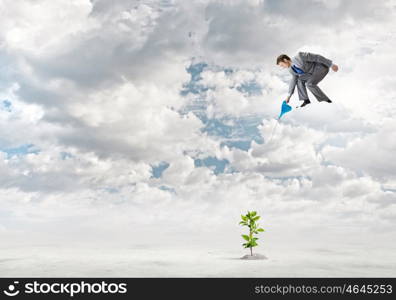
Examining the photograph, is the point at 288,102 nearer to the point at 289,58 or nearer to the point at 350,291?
the point at 289,58

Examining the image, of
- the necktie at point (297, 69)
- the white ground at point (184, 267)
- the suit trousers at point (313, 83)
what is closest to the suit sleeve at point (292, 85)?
the suit trousers at point (313, 83)

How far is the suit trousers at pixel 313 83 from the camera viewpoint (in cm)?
989

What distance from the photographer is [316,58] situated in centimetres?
980

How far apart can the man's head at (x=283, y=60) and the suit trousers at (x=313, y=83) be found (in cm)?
76

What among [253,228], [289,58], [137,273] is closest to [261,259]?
[253,228]

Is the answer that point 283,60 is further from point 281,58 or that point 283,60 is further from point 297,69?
point 297,69

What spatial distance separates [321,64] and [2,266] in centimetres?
1840

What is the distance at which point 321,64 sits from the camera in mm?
9844

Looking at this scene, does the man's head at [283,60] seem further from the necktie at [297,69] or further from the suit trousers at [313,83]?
the suit trousers at [313,83]

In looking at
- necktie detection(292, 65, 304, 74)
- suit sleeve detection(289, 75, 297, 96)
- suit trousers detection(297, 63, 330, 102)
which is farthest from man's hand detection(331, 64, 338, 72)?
suit sleeve detection(289, 75, 297, 96)

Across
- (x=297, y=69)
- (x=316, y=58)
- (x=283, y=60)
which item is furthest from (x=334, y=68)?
(x=283, y=60)

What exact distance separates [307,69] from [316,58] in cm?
35

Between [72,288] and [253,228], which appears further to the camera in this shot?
[253,228]

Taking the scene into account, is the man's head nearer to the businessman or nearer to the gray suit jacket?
the businessman
